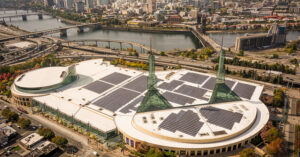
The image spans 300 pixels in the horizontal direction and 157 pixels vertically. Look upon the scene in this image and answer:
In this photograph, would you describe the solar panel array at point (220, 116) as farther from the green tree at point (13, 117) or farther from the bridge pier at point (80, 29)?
the bridge pier at point (80, 29)

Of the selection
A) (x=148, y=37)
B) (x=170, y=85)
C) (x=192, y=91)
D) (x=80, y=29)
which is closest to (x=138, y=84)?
(x=170, y=85)

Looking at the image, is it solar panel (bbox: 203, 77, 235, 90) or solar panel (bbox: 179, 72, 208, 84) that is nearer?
solar panel (bbox: 203, 77, 235, 90)

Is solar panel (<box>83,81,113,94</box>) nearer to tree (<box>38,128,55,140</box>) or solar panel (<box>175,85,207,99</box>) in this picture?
tree (<box>38,128,55,140</box>)

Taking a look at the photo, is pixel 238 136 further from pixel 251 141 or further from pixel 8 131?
pixel 8 131

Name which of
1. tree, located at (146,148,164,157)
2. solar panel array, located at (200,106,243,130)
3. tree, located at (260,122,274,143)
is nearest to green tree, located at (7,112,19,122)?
tree, located at (146,148,164,157)

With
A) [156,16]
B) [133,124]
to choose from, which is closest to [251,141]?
[133,124]

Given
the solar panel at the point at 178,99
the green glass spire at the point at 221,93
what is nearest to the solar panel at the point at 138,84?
the solar panel at the point at 178,99
